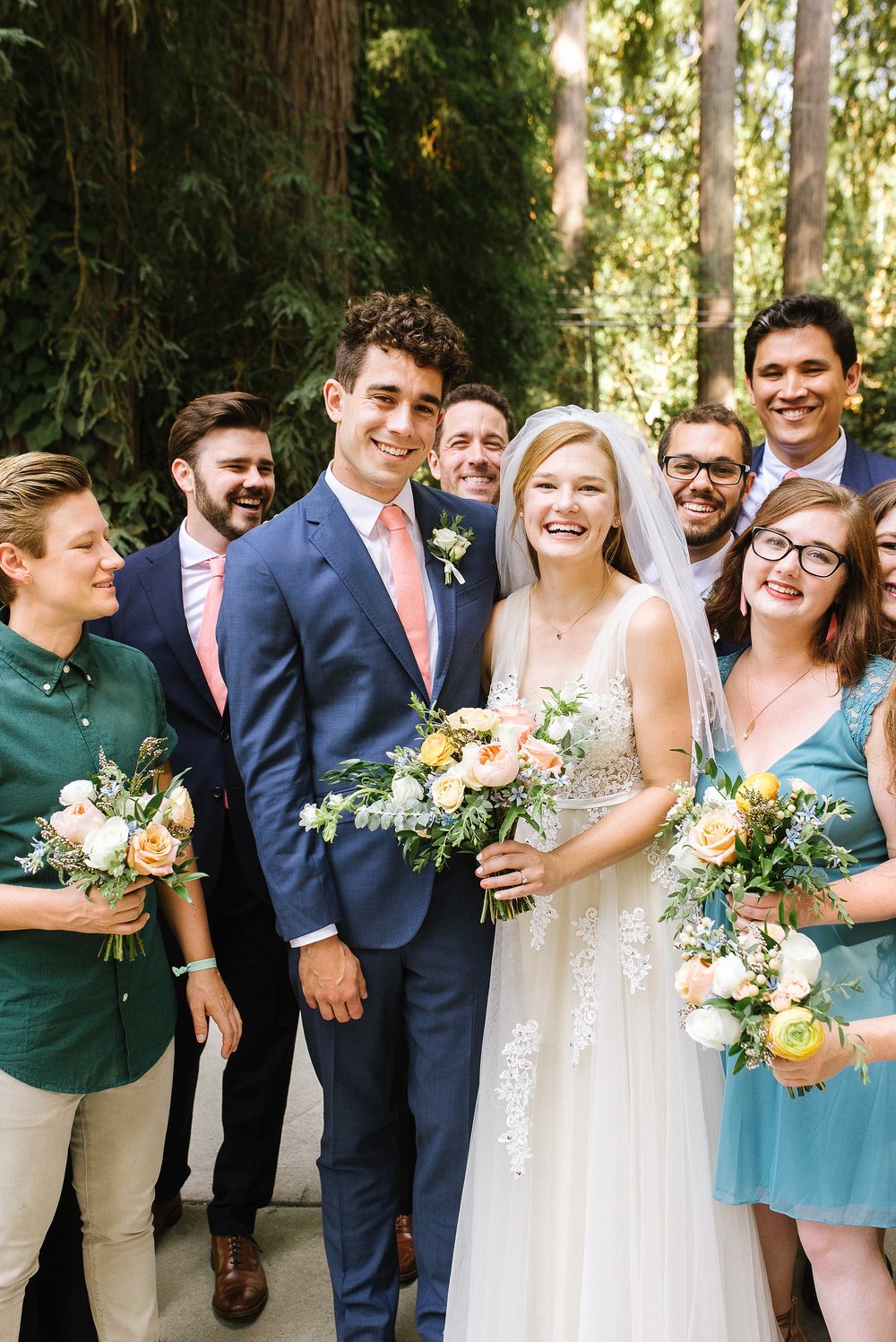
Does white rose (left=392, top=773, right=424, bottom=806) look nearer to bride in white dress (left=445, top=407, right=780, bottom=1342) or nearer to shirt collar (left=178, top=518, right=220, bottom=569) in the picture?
bride in white dress (left=445, top=407, right=780, bottom=1342)

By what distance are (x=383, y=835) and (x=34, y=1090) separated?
0.93 m

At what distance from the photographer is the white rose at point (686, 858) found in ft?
7.04

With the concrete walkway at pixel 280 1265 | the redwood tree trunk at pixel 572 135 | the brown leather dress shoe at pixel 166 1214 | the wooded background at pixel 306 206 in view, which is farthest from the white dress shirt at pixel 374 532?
the redwood tree trunk at pixel 572 135

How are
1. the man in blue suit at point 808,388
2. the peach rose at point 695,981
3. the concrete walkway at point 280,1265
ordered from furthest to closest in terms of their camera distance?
the man in blue suit at point 808,388 → the concrete walkway at point 280,1265 → the peach rose at point 695,981

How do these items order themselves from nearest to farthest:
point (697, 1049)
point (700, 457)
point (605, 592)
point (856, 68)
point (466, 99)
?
point (697, 1049) → point (605, 592) → point (700, 457) → point (466, 99) → point (856, 68)

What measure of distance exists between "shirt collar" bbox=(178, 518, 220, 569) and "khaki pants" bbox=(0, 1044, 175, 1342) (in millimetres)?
1445

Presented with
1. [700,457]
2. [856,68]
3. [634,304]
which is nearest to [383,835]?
[700,457]

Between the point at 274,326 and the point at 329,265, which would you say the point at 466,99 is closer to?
the point at 329,265

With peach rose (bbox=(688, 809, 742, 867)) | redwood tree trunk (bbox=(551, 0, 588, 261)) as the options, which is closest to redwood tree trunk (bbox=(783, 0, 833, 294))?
redwood tree trunk (bbox=(551, 0, 588, 261))

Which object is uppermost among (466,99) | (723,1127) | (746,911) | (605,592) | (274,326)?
(466,99)

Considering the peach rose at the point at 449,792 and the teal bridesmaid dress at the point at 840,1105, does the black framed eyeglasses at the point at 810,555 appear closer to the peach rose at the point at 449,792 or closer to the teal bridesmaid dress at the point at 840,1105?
the teal bridesmaid dress at the point at 840,1105

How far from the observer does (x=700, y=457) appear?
3598 mm

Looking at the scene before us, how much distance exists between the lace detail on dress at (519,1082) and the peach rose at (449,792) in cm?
75

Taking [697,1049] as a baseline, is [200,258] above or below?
above
